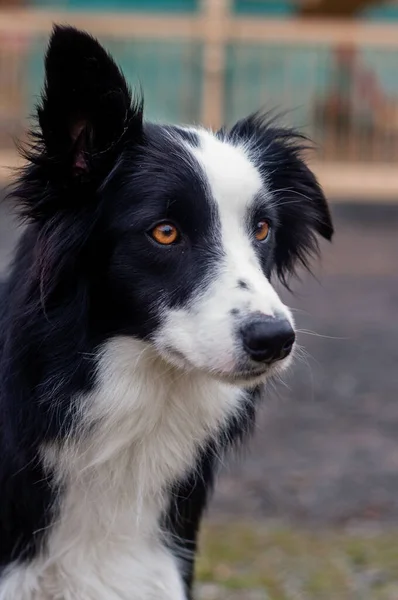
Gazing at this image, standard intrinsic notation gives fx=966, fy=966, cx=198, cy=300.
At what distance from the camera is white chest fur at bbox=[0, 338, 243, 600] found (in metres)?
2.95

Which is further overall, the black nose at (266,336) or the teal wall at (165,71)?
the teal wall at (165,71)

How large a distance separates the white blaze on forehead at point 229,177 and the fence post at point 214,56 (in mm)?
7945

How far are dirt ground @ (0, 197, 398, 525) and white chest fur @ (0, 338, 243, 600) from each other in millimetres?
503

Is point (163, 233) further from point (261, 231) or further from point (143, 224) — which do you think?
point (261, 231)

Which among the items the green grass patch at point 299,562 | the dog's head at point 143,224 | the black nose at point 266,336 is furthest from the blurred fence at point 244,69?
the black nose at point 266,336

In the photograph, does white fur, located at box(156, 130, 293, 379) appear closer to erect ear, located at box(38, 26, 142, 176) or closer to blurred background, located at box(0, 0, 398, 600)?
erect ear, located at box(38, 26, 142, 176)

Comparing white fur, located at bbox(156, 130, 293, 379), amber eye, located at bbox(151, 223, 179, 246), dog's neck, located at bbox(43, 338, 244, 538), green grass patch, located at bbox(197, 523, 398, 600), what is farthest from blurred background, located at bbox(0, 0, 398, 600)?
amber eye, located at bbox(151, 223, 179, 246)

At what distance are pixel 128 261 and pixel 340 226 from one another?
9631mm

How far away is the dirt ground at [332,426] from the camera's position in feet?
16.9

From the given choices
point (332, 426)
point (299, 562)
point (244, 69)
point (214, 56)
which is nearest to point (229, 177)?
point (299, 562)

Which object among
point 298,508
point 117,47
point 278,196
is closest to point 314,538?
point 298,508

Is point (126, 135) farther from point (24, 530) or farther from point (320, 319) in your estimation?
point (320, 319)

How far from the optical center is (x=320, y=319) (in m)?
8.20

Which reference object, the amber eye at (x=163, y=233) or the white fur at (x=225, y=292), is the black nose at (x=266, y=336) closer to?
the white fur at (x=225, y=292)
